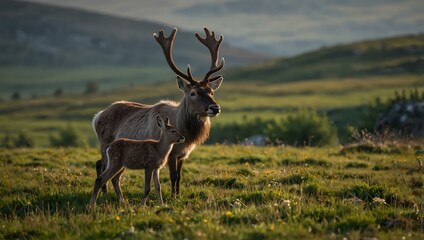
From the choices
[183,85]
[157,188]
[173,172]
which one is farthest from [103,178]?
[183,85]

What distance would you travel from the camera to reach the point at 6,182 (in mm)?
14180

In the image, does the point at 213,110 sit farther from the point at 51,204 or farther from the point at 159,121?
the point at 51,204

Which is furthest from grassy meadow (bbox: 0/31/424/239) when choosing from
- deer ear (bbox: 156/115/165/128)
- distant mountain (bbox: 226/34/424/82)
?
distant mountain (bbox: 226/34/424/82)

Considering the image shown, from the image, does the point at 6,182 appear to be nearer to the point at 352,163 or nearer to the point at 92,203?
the point at 92,203

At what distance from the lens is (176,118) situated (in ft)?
48.1

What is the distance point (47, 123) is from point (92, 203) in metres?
109

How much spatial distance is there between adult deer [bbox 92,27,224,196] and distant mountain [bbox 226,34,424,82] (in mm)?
136431

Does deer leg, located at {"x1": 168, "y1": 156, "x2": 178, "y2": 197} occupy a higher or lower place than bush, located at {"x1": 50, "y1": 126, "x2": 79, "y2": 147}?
higher

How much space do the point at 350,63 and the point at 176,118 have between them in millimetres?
161316

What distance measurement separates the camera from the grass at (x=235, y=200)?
8977mm

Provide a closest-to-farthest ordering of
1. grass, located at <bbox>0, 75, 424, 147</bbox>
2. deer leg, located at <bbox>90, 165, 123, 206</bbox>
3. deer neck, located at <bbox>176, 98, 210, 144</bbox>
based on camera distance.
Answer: deer leg, located at <bbox>90, 165, 123, 206</bbox>, deer neck, located at <bbox>176, 98, 210, 144</bbox>, grass, located at <bbox>0, 75, 424, 147</bbox>

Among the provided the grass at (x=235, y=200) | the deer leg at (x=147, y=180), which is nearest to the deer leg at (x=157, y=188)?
the deer leg at (x=147, y=180)

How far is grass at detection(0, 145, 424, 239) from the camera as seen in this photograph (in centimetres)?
898

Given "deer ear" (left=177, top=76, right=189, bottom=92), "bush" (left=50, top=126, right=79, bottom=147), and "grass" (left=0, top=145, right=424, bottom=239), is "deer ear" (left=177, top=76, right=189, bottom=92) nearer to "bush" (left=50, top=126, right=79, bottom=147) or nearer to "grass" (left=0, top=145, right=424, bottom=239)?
"grass" (left=0, top=145, right=424, bottom=239)
